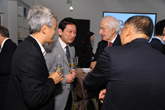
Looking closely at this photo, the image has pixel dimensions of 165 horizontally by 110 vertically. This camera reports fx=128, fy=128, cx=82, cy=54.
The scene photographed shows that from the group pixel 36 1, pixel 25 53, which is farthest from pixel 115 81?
pixel 36 1

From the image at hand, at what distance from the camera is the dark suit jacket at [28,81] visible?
0.93 meters

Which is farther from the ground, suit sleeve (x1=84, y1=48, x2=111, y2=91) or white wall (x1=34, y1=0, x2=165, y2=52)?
white wall (x1=34, y1=0, x2=165, y2=52)

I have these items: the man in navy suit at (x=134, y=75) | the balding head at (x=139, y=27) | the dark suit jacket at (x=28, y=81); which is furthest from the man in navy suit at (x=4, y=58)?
the balding head at (x=139, y=27)

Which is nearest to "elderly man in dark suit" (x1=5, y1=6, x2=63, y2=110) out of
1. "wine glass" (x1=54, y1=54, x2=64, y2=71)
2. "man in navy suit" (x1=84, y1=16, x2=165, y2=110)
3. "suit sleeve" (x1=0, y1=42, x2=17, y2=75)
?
"wine glass" (x1=54, y1=54, x2=64, y2=71)

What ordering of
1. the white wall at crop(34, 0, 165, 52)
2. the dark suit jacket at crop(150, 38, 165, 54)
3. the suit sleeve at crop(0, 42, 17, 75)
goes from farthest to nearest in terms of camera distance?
the white wall at crop(34, 0, 165, 52), the dark suit jacket at crop(150, 38, 165, 54), the suit sleeve at crop(0, 42, 17, 75)

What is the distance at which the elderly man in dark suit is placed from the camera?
94 cm

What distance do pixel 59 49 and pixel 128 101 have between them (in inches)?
42.7

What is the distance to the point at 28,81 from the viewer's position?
92 centimetres

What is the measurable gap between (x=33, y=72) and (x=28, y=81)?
71 mm

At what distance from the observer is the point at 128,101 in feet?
3.27

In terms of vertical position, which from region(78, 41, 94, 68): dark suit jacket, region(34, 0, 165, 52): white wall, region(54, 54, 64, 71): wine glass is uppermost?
region(34, 0, 165, 52): white wall

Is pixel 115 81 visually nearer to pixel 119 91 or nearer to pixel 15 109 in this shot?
pixel 119 91

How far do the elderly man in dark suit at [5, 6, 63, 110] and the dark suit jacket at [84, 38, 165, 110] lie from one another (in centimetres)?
47

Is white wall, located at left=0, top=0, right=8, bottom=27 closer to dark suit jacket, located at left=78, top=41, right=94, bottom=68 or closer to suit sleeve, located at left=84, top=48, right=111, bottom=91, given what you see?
dark suit jacket, located at left=78, top=41, right=94, bottom=68
